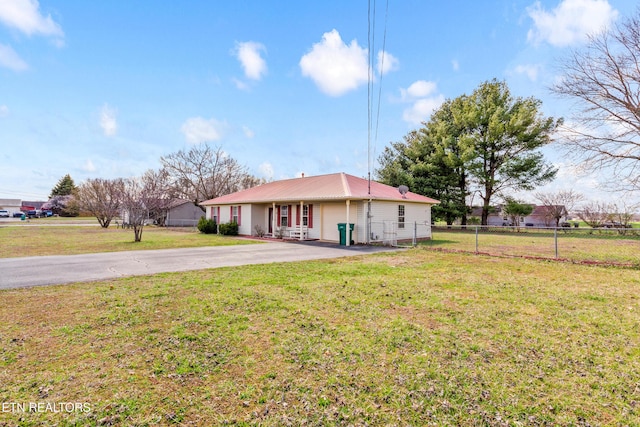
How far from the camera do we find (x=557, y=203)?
30.1 metres

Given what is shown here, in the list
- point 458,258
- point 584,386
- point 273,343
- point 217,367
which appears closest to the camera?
point 584,386

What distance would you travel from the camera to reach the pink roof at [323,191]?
16297mm

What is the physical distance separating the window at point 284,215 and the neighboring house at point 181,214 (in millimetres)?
25097

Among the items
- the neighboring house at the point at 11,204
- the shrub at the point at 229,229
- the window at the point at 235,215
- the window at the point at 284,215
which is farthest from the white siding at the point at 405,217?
the neighboring house at the point at 11,204

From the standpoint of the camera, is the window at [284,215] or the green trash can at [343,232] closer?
the green trash can at [343,232]

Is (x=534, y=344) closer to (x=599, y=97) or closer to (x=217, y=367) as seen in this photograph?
(x=217, y=367)

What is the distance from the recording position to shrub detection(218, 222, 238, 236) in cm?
2259

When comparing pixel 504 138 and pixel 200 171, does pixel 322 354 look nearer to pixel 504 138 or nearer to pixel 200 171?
pixel 504 138

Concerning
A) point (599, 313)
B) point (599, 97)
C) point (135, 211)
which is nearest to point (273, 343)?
point (599, 313)

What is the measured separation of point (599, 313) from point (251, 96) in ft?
63.8

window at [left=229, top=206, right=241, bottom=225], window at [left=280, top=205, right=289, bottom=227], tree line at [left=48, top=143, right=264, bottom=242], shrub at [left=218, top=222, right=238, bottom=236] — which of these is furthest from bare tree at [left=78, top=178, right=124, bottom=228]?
window at [left=280, top=205, right=289, bottom=227]

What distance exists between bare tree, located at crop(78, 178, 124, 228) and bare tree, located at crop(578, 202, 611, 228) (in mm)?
40518

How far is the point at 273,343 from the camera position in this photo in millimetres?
3824

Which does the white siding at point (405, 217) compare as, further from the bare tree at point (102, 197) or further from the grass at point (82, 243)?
the bare tree at point (102, 197)
